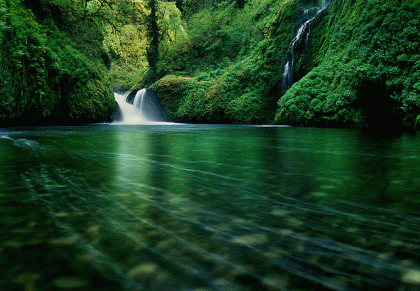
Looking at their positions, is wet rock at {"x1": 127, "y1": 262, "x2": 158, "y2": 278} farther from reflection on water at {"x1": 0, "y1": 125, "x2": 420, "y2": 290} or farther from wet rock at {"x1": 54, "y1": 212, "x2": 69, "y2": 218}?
wet rock at {"x1": 54, "y1": 212, "x2": 69, "y2": 218}

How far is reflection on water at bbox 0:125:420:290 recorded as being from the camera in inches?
44.0

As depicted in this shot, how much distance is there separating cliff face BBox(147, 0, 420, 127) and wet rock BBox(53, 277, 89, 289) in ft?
36.5

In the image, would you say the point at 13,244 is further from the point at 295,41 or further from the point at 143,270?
the point at 295,41

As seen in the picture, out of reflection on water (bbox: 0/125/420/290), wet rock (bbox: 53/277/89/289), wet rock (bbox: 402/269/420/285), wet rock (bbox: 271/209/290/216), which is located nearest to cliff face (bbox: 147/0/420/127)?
reflection on water (bbox: 0/125/420/290)

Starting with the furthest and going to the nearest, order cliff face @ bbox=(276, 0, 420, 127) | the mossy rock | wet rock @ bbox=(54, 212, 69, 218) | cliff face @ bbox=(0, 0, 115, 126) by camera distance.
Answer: the mossy rock → cliff face @ bbox=(0, 0, 115, 126) → cliff face @ bbox=(276, 0, 420, 127) → wet rock @ bbox=(54, 212, 69, 218)

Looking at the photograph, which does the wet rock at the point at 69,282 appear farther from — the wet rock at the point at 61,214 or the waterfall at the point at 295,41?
the waterfall at the point at 295,41

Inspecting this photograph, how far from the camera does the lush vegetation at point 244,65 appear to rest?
11.2 metres

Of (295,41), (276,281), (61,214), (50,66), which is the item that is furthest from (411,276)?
(295,41)

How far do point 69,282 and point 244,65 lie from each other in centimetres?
2143

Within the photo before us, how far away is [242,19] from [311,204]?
88.1 feet

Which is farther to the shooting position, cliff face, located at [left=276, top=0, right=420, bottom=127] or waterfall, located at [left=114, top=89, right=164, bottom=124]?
waterfall, located at [left=114, top=89, right=164, bottom=124]

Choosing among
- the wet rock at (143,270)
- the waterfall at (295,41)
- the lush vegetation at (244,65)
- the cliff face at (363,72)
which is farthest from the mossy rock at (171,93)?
the wet rock at (143,270)

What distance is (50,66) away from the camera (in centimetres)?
1393

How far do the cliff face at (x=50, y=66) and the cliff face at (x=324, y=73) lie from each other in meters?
7.50
